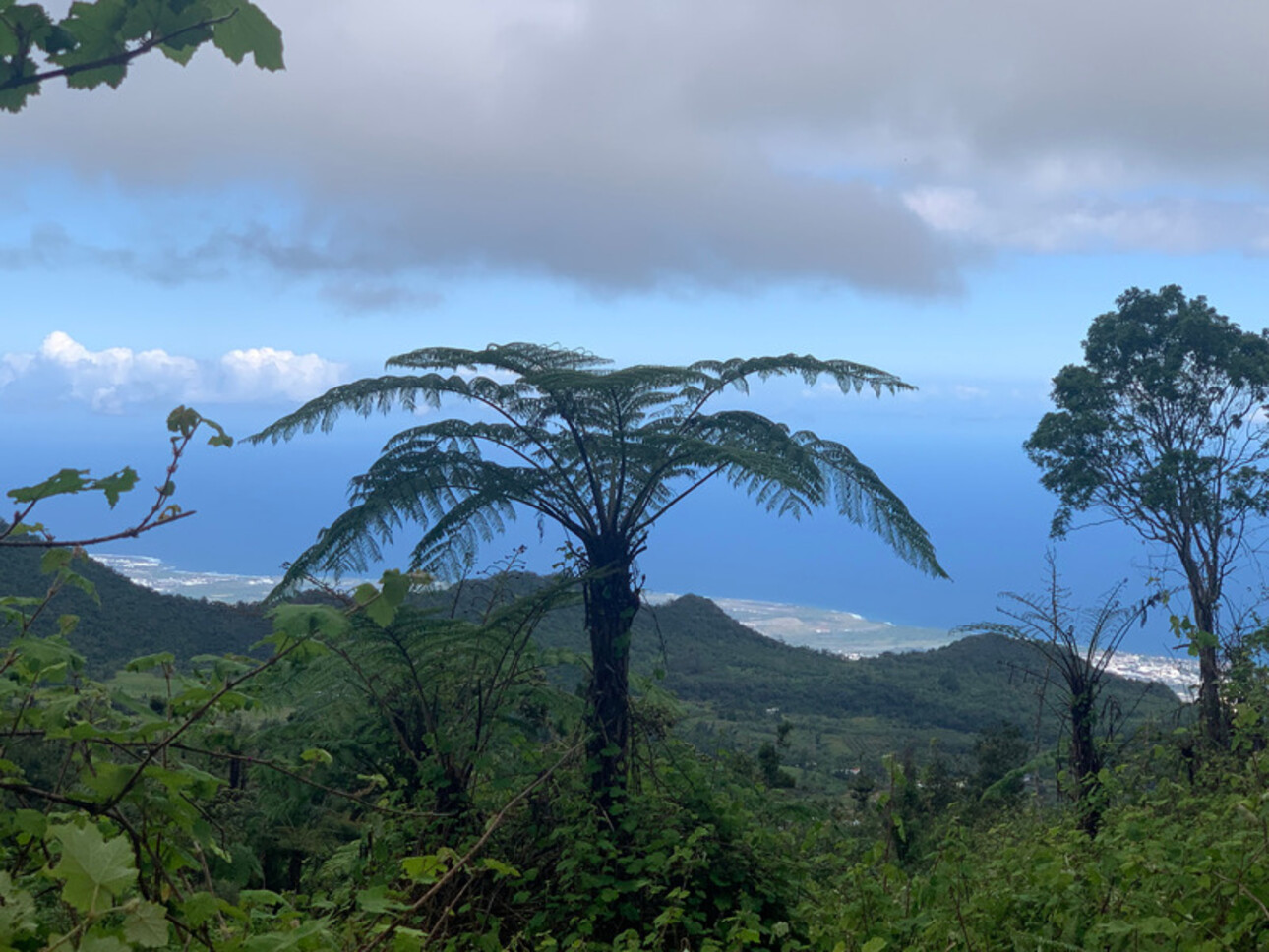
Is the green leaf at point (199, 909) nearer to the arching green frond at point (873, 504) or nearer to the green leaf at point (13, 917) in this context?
the green leaf at point (13, 917)

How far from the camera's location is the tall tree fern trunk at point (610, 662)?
19.3 feet

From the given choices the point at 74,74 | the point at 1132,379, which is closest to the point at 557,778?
the point at 74,74

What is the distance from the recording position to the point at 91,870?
1.29 metres

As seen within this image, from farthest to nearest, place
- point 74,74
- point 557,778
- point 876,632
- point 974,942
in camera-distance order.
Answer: point 876,632 < point 557,778 < point 974,942 < point 74,74

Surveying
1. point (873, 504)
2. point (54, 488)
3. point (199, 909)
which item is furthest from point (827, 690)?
point (54, 488)

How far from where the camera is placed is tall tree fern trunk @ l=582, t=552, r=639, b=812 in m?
5.88

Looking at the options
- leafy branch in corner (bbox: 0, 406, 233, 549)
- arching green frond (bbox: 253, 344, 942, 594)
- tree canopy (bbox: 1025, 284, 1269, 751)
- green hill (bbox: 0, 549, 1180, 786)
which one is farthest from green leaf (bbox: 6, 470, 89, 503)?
tree canopy (bbox: 1025, 284, 1269, 751)

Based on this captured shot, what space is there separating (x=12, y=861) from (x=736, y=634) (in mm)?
37503

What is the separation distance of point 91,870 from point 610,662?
4.77 meters

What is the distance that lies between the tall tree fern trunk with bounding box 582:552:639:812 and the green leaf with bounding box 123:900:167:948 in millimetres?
4435

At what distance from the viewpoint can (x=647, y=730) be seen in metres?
6.19

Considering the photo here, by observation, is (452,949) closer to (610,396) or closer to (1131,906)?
(1131,906)

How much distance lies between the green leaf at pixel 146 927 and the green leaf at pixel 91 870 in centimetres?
4

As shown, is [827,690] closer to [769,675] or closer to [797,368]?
[769,675]
